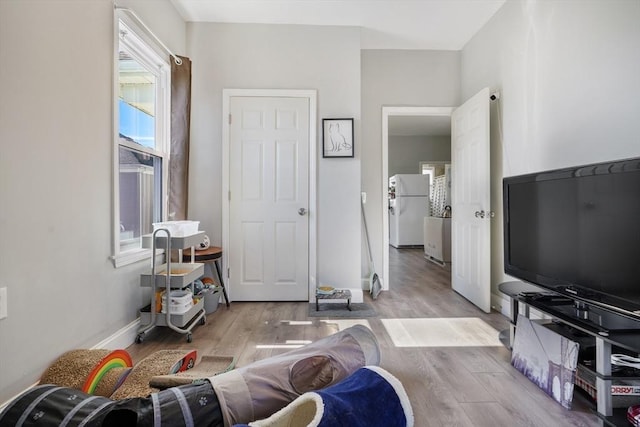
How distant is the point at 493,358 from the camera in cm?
202

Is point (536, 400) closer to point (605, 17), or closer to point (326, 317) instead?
point (326, 317)

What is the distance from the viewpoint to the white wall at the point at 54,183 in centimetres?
134

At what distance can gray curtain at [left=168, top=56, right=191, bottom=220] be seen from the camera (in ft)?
9.25

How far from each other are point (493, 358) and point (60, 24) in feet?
9.90

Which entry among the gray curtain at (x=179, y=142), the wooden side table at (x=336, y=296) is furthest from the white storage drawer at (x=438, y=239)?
Result: the gray curtain at (x=179, y=142)

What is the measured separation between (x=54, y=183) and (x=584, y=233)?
8.37 feet

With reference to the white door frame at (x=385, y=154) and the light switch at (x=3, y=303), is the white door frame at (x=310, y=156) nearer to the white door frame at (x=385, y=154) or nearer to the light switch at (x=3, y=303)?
the white door frame at (x=385, y=154)

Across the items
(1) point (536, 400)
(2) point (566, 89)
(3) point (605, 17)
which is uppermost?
(3) point (605, 17)

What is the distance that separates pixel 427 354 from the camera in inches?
82.0

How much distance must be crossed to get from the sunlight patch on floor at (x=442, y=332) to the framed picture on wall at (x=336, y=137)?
1623 mm

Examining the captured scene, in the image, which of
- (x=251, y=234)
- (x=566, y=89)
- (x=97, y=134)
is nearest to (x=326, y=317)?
(x=251, y=234)

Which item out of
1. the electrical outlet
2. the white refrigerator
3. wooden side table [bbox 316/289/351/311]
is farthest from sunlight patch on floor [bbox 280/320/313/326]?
the white refrigerator

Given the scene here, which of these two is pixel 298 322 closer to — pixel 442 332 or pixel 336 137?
pixel 442 332

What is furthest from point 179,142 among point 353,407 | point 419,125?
point 419,125
